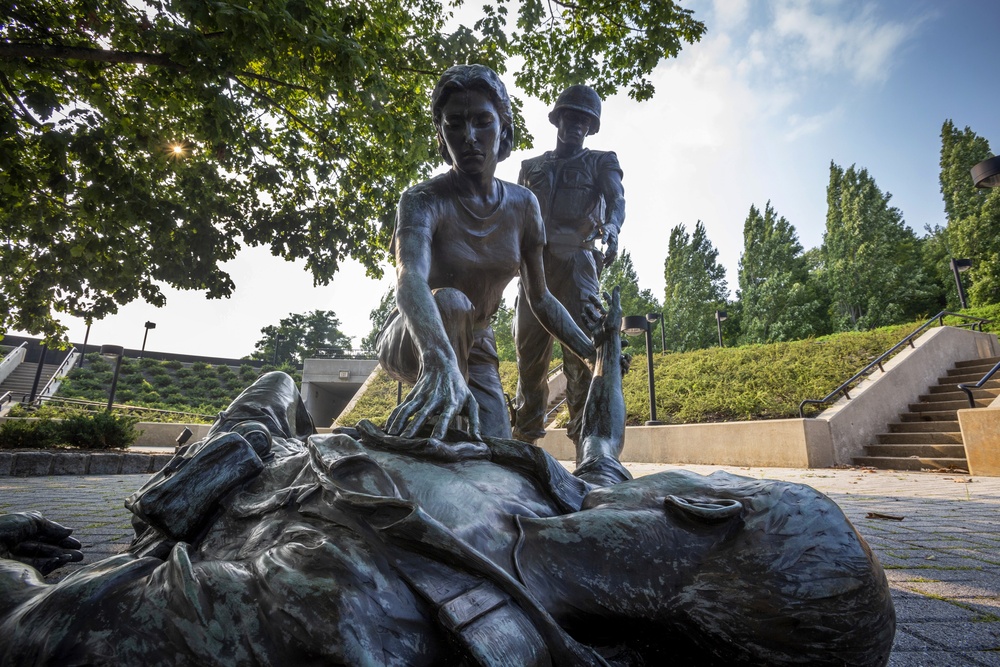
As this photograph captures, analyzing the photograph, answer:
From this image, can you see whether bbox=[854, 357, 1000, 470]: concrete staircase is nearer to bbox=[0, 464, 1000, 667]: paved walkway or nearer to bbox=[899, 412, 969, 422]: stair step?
bbox=[899, 412, 969, 422]: stair step

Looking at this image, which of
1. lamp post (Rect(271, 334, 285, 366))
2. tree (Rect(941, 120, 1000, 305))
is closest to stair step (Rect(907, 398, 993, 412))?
tree (Rect(941, 120, 1000, 305))

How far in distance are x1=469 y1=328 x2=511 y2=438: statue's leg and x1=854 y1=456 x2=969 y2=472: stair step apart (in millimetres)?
9502

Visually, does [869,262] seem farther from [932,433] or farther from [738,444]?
[738,444]

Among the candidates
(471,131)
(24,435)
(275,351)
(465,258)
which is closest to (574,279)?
(465,258)

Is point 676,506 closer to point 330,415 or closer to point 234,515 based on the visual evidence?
point 234,515

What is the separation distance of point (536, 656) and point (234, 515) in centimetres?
88

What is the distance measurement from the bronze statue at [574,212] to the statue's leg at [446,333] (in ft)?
4.61

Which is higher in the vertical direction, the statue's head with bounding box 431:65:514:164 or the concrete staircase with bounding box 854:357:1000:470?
the statue's head with bounding box 431:65:514:164

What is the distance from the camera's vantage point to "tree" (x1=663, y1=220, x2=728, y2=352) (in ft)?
145

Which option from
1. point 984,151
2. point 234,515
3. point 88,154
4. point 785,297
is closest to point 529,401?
point 234,515

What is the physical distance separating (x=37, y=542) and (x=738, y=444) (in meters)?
10.7

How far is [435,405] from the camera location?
1670 millimetres

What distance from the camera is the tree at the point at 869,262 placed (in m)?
36.7

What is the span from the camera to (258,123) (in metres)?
8.80
